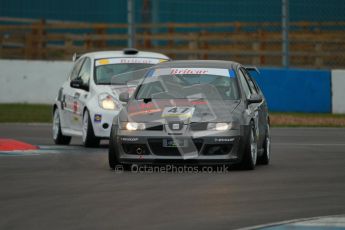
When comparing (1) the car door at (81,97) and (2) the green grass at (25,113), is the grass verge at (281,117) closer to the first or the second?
(2) the green grass at (25,113)

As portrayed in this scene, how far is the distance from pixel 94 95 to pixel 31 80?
11680 millimetres

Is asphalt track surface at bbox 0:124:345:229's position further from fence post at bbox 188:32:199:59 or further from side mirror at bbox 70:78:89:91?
fence post at bbox 188:32:199:59

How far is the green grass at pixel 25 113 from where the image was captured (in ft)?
82.7

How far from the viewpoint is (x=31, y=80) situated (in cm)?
2928

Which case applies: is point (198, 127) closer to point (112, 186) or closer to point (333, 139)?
point (112, 186)

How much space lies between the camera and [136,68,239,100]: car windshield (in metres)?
14.4

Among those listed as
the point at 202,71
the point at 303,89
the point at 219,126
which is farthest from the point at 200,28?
the point at 219,126

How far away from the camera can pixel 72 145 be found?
18.8 m

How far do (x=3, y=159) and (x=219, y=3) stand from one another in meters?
12.2

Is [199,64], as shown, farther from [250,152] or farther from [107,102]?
[107,102]

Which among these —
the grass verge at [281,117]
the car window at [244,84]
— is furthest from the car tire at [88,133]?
the grass verge at [281,117]

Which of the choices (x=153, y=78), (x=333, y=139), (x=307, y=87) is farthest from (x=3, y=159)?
(x=307, y=87)

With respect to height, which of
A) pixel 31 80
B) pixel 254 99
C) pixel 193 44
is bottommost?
pixel 31 80

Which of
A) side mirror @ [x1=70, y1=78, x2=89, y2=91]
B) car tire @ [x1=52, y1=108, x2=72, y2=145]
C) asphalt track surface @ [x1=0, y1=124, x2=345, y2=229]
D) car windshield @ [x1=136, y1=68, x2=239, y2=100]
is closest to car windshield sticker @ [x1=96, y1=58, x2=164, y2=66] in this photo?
side mirror @ [x1=70, y1=78, x2=89, y2=91]
